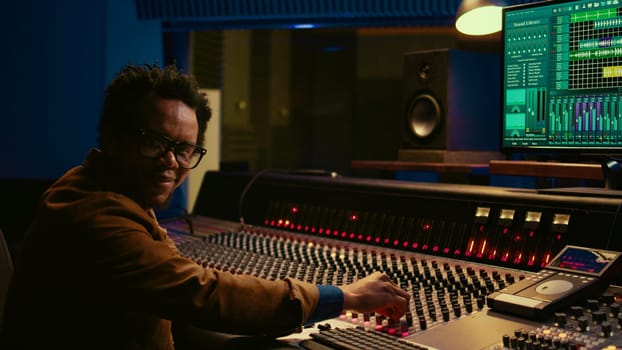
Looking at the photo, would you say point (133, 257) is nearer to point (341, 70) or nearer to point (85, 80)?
point (85, 80)

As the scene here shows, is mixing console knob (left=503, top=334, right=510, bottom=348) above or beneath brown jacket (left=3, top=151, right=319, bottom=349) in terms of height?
beneath

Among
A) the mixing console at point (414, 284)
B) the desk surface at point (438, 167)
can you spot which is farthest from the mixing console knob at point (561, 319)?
the desk surface at point (438, 167)

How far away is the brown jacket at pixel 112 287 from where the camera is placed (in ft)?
3.24

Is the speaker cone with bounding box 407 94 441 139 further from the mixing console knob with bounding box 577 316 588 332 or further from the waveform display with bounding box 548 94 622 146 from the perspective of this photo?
the mixing console knob with bounding box 577 316 588 332

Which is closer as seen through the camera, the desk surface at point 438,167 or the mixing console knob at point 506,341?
the mixing console knob at point 506,341

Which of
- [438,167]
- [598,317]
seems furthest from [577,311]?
[438,167]

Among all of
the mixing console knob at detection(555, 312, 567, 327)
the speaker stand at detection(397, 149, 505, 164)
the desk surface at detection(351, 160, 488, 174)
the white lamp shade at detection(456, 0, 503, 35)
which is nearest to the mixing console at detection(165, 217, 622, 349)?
the mixing console knob at detection(555, 312, 567, 327)

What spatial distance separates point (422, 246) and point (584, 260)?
0.49 m

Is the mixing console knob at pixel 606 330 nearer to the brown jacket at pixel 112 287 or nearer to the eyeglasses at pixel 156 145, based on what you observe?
the brown jacket at pixel 112 287

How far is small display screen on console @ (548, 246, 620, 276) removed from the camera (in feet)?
4.03

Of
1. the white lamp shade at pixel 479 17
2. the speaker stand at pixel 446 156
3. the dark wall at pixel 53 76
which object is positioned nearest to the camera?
the white lamp shade at pixel 479 17

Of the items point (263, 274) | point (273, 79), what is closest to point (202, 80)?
point (273, 79)

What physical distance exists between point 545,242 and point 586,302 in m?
0.30

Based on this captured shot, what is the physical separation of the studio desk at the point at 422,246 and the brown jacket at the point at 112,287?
0.12 meters
